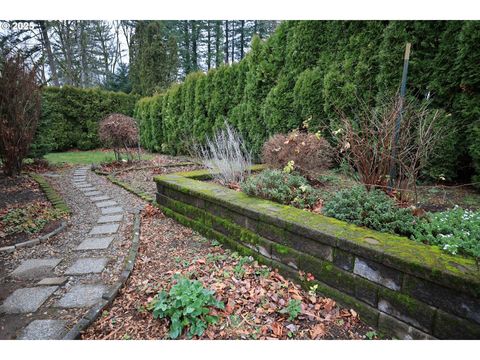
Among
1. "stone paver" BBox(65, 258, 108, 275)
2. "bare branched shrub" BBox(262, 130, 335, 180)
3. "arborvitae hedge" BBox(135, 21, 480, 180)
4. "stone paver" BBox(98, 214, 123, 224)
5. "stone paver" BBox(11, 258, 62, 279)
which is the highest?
"arborvitae hedge" BBox(135, 21, 480, 180)

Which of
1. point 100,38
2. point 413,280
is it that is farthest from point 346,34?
point 100,38

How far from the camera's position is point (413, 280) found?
4.66 feet

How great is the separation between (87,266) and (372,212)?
261 centimetres

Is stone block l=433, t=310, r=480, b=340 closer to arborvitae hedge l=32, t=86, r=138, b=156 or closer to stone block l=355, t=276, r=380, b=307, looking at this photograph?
stone block l=355, t=276, r=380, b=307

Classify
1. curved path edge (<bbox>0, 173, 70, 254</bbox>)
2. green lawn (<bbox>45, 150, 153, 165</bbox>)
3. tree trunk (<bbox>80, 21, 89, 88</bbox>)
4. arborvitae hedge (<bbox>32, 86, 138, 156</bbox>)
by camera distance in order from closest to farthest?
curved path edge (<bbox>0, 173, 70, 254</bbox>)
green lawn (<bbox>45, 150, 153, 165</bbox>)
arborvitae hedge (<bbox>32, 86, 138, 156</bbox>)
tree trunk (<bbox>80, 21, 89, 88</bbox>)

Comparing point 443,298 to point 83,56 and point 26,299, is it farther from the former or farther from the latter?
point 83,56

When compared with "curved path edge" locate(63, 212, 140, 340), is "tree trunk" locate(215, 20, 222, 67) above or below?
above

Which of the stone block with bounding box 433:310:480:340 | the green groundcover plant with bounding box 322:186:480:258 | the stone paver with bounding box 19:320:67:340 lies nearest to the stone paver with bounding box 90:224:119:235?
the stone paver with bounding box 19:320:67:340

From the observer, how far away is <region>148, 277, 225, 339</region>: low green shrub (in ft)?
5.33

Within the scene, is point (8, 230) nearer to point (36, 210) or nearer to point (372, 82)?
point (36, 210)

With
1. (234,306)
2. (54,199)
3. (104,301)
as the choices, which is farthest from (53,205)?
(234,306)

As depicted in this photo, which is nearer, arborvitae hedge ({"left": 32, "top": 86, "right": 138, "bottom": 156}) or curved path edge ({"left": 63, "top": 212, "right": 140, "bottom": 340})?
curved path edge ({"left": 63, "top": 212, "right": 140, "bottom": 340})

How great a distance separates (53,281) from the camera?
2287mm

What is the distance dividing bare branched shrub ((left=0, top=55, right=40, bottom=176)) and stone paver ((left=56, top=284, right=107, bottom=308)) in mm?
5306
